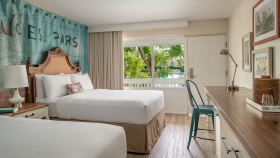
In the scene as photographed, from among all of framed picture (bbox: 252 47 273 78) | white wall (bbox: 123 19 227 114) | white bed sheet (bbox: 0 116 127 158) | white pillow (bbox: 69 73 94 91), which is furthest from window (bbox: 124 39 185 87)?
white bed sheet (bbox: 0 116 127 158)

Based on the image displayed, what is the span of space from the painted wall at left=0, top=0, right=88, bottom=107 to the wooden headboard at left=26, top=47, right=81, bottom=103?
0.11 metres

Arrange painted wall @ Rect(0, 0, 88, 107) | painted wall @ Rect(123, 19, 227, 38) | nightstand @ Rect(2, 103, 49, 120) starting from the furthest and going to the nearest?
painted wall @ Rect(123, 19, 227, 38) → painted wall @ Rect(0, 0, 88, 107) → nightstand @ Rect(2, 103, 49, 120)

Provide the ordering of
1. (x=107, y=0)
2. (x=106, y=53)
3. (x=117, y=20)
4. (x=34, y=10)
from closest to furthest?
(x=107, y=0), (x=34, y=10), (x=117, y=20), (x=106, y=53)

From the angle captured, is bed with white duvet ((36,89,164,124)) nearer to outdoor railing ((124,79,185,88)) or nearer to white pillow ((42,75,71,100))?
white pillow ((42,75,71,100))

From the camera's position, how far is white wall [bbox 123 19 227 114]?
4.39 metres

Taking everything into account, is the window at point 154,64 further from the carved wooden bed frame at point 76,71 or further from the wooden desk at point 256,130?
the wooden desk at point 256,130

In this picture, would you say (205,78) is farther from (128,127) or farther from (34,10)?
(34,10)

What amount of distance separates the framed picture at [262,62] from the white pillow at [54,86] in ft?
10.1

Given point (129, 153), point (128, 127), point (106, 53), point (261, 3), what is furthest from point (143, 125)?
point (106, 53)

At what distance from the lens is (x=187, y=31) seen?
4582 millimetres

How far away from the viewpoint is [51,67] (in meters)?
3.69

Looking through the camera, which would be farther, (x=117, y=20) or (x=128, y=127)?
(x=117, y=20)

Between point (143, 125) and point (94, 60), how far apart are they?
122 inches

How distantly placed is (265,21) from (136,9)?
2.21 m
